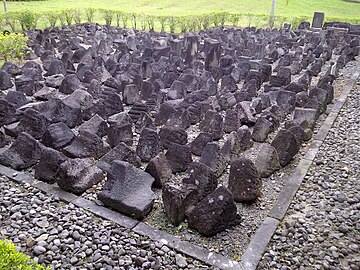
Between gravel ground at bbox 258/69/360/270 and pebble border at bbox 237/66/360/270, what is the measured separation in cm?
7

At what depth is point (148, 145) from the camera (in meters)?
5.57

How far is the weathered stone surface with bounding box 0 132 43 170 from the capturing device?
524 cm

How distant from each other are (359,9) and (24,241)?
32831mm

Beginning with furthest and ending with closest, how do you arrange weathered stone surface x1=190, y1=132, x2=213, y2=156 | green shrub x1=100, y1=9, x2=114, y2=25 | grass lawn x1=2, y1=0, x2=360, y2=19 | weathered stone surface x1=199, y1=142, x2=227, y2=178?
grass lawn x1=2, y1=0, x2=360, y2=19 → green shrub x1=100, y1=9, x2=114, y2=25 → weathered stone surface x1=190, y1=132, x2=213, y2=156 → weathered stone surface x1=199, y1=142, x2=227, y2=178

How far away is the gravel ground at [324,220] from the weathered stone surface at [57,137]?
3457 mm

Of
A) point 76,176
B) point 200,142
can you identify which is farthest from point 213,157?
point 76,176

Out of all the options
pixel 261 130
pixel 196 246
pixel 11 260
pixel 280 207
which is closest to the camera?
pixel 11 260

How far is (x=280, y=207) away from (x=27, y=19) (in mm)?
15643

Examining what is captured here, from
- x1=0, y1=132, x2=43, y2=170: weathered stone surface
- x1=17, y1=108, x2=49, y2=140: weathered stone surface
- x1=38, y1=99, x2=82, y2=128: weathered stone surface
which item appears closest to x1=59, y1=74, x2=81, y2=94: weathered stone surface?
x1=38, y1=99, x2=82, y2=128: weathered stone surface

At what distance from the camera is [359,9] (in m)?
29.9

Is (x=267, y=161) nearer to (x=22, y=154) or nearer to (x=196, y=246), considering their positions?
(x=196, y=246)

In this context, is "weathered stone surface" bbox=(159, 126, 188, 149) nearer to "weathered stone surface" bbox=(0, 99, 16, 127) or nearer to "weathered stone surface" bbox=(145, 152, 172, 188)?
"weathered stone surface" bbox=(145, 152, 172, 188)

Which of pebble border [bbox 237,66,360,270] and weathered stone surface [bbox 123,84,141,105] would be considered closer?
pebble border [bbox 237,66,360,270]

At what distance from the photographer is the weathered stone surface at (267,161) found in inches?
206
